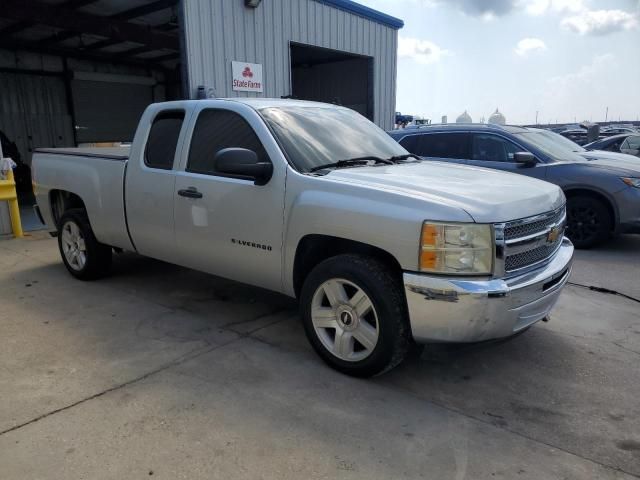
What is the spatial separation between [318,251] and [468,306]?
3.92ft

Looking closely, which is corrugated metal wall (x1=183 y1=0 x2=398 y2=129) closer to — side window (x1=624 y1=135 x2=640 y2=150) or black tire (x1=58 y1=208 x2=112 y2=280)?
black tire (x1=58 y1=208 x2=112 y2=280)

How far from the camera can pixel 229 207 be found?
392 centimetres

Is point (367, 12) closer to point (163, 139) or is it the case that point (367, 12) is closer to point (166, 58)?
point (166, 58)

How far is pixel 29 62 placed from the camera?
15344 millimetres

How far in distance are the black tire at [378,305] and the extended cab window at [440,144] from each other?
532cm

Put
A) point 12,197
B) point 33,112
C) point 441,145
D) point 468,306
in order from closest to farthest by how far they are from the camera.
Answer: point 468,306
point 12,197
point 441,145
point 33,112

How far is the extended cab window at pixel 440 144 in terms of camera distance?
316 inches

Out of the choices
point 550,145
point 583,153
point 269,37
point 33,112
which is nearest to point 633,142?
point 583,153

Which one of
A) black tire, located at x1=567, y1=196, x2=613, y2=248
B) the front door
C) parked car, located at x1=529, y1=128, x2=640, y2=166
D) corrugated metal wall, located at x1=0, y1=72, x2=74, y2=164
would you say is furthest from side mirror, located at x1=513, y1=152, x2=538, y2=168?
corrugated metal wall, located at x1=0, y1=72, x2=74, y2=164

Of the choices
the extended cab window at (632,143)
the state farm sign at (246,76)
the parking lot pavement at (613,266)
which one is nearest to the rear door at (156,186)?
the parking lot pavement at (613,266)

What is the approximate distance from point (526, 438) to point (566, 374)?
37.4 inches

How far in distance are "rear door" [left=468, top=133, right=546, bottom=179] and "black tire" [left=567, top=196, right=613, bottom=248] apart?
27.1 inches

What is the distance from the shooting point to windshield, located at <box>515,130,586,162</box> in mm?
7555

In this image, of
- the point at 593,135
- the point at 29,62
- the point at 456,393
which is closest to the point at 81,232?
the point at 456,393
